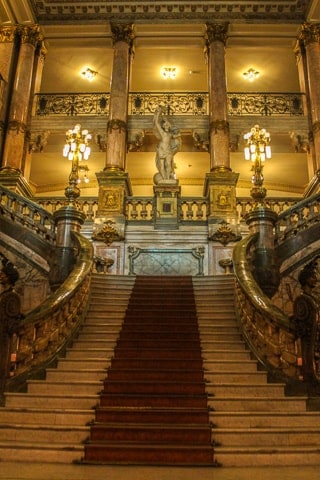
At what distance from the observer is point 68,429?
4305mm

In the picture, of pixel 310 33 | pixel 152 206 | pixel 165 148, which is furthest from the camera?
pixel 310 33

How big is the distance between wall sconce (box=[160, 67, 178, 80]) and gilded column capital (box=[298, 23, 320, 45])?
15.5 ft

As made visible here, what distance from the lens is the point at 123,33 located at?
1563cm

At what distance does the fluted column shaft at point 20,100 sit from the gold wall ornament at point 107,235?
3266mm

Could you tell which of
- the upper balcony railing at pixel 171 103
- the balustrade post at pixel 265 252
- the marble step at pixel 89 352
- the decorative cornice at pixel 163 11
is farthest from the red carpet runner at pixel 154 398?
the decorative cornice at pixel 163 11

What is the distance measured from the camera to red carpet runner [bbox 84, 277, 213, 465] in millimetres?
3963

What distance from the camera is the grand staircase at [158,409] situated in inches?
156

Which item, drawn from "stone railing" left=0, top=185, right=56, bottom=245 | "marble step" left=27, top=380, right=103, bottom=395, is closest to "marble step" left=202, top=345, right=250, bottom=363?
"marble step" left=27, top=380, right=103, bottom=395

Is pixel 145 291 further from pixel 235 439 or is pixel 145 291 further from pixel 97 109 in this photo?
pixel 97 109

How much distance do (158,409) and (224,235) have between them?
26.6ft

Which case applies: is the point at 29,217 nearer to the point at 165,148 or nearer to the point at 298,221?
the point at 165,148

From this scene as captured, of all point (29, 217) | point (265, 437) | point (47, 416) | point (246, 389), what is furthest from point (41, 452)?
point (29, 217)

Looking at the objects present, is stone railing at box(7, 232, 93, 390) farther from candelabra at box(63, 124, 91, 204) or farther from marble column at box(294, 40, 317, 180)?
marble column at box(294, 40, 317, 180)

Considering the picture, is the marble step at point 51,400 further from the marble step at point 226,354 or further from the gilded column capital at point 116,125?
the gilded column capital at point 116,125
